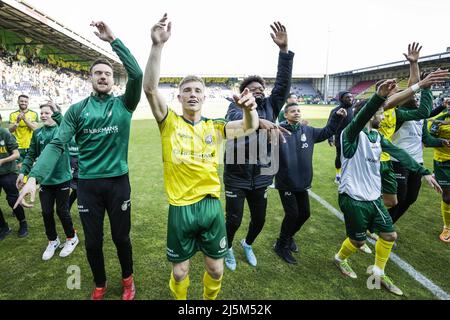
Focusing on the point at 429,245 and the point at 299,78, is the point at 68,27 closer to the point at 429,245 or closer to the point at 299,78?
the point at 429,245

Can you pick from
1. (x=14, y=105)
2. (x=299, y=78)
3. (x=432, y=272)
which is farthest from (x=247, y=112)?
(x=299, y=78)

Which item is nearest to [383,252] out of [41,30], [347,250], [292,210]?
[347,250]

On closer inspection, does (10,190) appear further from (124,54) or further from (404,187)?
(404,187)

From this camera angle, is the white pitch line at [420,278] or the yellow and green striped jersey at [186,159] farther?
the white pitch line at [420,278]

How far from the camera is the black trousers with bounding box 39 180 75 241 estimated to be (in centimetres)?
372

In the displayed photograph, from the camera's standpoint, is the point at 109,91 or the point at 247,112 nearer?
the point at 247,112

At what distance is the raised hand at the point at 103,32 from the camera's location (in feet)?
8.04

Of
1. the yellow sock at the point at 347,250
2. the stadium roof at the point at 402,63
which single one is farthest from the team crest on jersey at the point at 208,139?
the stadium roof at the point at 402,63

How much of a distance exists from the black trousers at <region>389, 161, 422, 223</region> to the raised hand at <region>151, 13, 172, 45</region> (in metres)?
4.24

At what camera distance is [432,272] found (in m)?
3.57

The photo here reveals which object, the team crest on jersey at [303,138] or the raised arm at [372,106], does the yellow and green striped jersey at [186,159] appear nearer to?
the raised arm at [372,106]

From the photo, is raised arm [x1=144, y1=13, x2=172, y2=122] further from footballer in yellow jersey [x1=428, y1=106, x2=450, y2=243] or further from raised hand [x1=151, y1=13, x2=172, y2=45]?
footballer in yellow jersey [x1=428, y1=106, x2=450, y2=243]

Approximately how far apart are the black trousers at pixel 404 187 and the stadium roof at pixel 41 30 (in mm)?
21585
